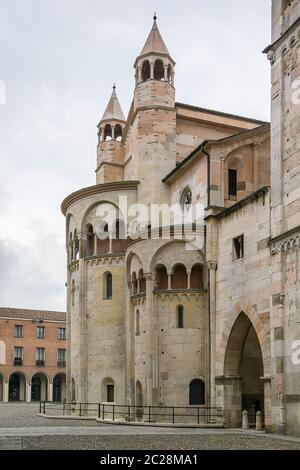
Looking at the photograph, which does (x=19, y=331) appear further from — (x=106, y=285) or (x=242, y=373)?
(x=242, y=373)

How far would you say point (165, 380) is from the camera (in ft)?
102

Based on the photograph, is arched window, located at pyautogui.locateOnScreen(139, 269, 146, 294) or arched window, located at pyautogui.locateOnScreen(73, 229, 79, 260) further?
arched window, located at pyautogui.locateOnScreen(73, 229, 79, 260)

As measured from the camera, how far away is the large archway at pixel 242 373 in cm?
2864

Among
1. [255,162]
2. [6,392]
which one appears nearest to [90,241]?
[255,162]

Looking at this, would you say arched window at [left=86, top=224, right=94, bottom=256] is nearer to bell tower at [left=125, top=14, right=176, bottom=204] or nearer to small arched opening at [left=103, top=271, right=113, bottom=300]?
small arched opening at [left=103, top=271, right=113, bottom=300]

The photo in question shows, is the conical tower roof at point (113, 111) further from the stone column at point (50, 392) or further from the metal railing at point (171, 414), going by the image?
the stone column at point (50, 392)

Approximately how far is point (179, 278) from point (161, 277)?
0.88 meters

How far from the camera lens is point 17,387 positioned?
3127 inches

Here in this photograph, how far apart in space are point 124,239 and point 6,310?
46.1 metres

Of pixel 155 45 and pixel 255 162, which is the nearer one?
pixel 255 162

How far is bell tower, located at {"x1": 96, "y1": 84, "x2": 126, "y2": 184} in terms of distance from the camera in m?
45.3

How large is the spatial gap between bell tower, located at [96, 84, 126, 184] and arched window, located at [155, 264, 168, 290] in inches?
546

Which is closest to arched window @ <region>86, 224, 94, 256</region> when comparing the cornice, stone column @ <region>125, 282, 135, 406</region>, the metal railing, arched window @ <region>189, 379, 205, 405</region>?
the cornice

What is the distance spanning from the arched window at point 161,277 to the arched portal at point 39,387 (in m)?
51.2
